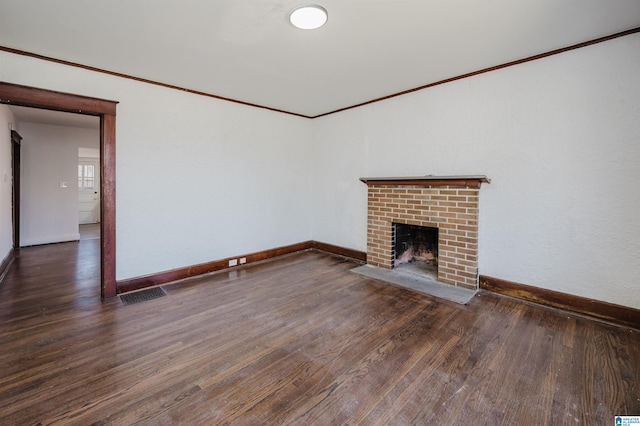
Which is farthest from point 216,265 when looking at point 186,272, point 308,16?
point 308,16

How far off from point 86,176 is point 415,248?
10409mm

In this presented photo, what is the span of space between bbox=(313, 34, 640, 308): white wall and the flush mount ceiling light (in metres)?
2.06

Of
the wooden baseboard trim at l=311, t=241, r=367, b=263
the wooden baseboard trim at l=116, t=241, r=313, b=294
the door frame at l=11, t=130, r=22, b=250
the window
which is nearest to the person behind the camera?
the wooden baseboard trim at l=116, t=241, r=313, b=294

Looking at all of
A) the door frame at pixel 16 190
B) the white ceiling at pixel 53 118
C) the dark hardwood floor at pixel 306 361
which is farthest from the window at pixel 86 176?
the dark hardwood floor at pixel 306 361

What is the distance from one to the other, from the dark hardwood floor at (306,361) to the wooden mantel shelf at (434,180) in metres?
1.30

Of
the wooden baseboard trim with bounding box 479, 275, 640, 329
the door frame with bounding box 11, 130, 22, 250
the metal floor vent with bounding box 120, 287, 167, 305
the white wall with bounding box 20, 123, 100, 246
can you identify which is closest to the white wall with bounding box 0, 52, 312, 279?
the metal floor vent with bounding box 120, 287, 167, 305

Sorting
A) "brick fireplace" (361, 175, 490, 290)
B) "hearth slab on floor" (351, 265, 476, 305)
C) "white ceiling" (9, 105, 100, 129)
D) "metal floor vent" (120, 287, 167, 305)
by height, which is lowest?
"metal floor vent" (120, 287, 167, 305)

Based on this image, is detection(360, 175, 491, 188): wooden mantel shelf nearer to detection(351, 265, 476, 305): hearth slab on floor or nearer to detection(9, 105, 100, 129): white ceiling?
detection(351, 265, 476, 305): hearth slab on floor

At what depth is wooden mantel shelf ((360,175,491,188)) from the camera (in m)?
3.13

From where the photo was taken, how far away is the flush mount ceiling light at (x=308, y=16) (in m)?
2.01

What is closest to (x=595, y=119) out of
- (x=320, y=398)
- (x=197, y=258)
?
(x=320, y=398)

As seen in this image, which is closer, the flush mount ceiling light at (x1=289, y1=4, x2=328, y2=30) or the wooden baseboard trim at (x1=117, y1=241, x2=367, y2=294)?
the flush mount ceiling light at (x1=289, y1=4, x2=328, y2=30)

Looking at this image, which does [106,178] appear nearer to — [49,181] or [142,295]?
[142,295]

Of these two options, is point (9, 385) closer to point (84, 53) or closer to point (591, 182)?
point (84, 53)
